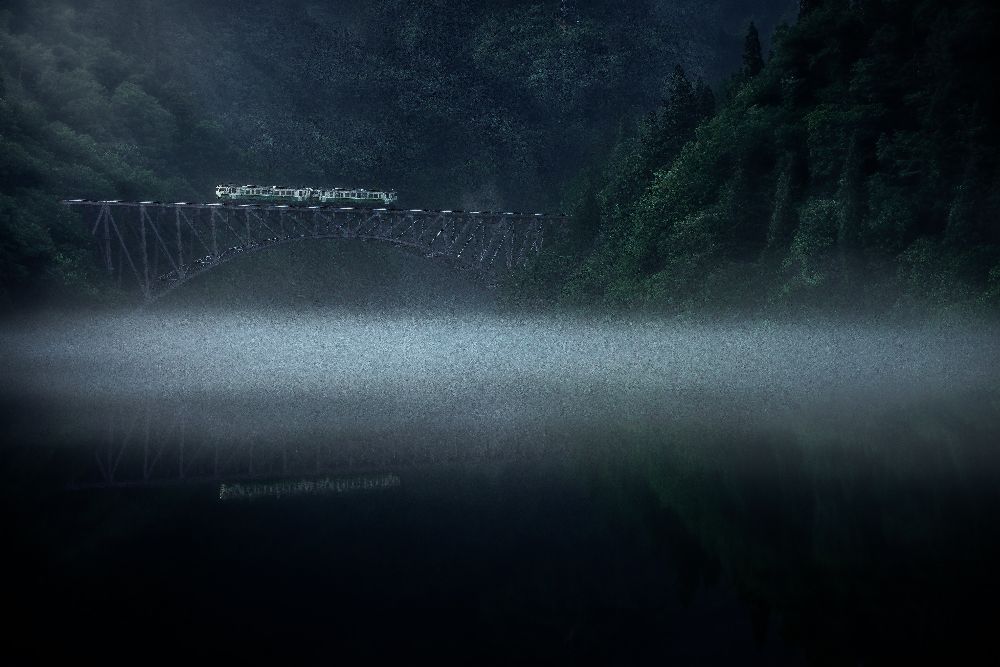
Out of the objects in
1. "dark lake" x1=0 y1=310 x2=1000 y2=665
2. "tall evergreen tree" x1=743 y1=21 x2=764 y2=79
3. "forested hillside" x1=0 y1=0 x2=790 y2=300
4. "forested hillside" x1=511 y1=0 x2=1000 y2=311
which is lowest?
"dark lake" x1=0 y1=310 x2=1000 y2=665

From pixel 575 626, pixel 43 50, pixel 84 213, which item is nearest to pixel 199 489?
pixel 575 626

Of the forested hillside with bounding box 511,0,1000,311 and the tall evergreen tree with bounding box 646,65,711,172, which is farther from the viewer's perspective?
the tall evergreen tree with bounding box 646,65,711,172

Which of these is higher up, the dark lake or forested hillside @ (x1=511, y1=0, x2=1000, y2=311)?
forested hillside @ (x1=511, y1=0, x2=1000, y2=311)

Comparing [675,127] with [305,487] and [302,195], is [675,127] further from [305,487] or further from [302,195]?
[305,487]

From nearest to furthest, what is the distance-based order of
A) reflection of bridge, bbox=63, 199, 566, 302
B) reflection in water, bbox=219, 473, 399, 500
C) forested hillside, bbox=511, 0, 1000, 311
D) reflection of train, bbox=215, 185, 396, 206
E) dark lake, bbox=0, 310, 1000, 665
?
dark lake, bbox=0, 310, 1000, 665, reflection in water, bbox=219, 473, 399, 500, forested hillside, bbox=511, 0, 1000, 311, reflection of bridge, bbox=63, 199, 566, 302, reflection of train, bbox=215, 185, 396, 206

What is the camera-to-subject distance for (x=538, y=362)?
122ft

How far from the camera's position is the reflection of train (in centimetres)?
7725

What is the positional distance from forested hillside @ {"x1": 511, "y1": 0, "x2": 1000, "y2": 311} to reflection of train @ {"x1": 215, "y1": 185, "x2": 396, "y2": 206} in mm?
22365

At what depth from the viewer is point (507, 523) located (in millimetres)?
10633

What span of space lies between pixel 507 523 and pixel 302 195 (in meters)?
73.5

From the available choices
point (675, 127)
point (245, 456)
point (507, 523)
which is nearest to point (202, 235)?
point (675, 127)

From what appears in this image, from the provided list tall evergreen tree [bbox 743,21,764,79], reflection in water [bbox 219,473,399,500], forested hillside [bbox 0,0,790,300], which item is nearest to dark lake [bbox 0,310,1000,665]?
reflection in water [bbox 219,473,399,500]

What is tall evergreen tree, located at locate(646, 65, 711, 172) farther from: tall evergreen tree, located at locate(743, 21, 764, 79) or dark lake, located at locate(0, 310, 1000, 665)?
dark lake, located at locate(0, 310, 1000, 665)

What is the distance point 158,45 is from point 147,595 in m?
119
